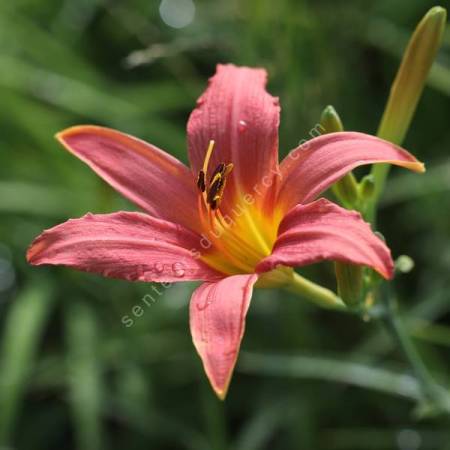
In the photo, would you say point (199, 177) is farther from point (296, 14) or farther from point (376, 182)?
point (296, 14)

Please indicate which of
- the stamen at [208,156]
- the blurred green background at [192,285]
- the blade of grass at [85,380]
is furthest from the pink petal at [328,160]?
the blade of grass at [85,380]

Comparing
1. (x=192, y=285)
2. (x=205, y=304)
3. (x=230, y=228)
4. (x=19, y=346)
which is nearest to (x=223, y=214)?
(x=230, y=228)

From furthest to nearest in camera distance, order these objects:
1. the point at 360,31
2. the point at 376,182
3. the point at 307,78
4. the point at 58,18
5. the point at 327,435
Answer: the point at 58,18 < the point at 360,31 < the point at 307,78 < the point at 327,435 < the point at 376,182

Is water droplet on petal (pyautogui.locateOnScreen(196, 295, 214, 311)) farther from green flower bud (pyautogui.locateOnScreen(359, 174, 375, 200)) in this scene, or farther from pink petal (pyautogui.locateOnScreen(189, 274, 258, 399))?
green flower bud (pyautogui.locateOnScreen(359, 174, 375, 200))

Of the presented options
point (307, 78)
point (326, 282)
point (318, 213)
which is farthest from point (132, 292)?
point (318, 213)

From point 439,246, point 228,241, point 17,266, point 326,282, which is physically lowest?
point 17,266

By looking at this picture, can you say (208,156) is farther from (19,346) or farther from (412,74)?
(19,346)

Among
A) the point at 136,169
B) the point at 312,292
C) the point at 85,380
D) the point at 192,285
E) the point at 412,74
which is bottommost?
the point at 85,380
